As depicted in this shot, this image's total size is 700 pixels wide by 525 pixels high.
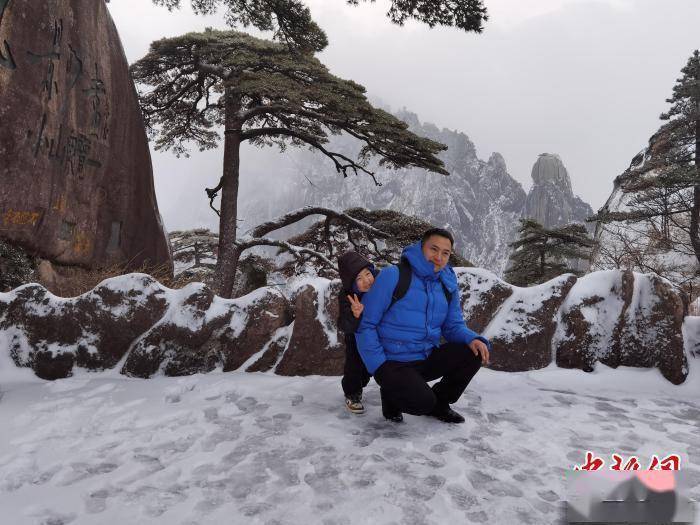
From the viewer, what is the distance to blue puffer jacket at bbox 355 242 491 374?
265 cm

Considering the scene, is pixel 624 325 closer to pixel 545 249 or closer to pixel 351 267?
pixel 351 267

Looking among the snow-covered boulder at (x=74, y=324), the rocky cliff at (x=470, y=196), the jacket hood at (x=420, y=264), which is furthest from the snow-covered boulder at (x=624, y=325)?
the rocky cliff at (x=470, y=196)

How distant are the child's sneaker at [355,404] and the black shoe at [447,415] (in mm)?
487

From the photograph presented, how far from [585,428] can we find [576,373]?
108cm

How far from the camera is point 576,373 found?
3.72 m

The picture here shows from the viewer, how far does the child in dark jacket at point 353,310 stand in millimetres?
2715

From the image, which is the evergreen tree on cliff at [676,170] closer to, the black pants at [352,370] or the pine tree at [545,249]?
the pine tree at [545,249]

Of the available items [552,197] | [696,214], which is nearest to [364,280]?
[696,214]

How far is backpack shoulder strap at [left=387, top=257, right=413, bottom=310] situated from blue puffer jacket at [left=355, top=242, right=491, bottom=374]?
0.08ft

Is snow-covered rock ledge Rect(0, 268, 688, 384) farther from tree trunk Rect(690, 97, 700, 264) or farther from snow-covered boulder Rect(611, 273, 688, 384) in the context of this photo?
tree trunk Rect(690, 97, 700, 264)

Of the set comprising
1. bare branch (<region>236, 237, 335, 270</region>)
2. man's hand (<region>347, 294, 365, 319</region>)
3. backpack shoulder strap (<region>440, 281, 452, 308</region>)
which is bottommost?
man's hand (<region>347, 294, 365, 319</region>)

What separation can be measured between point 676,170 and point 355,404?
42.3ft

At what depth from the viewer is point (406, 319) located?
107 inches

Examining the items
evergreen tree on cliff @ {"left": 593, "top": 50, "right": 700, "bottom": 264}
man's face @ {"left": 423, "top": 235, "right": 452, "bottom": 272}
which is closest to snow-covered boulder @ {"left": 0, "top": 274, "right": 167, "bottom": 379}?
man's face @ {"left": 423, "top": 235, "right": 452, "bottom": 272}
